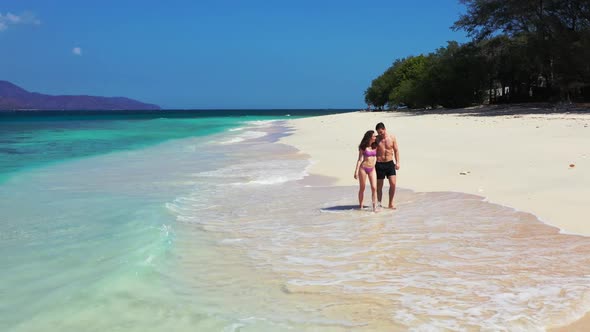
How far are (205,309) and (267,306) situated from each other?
→ 549 mm

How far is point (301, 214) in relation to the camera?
8156 millimetres

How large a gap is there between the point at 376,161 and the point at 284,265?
356cm

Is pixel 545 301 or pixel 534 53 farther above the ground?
pixel 534 53

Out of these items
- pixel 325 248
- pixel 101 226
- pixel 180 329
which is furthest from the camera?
pixel 101 226

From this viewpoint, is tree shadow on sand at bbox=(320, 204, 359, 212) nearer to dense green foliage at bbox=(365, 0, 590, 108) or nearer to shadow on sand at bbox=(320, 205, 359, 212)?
shadow on sand at bbox=(320, 205, 359, 212)

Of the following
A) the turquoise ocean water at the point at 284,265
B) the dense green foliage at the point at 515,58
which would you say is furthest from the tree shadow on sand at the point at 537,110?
the turquoise ocean water at the point at 284,265

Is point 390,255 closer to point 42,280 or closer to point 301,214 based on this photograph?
point 301,214

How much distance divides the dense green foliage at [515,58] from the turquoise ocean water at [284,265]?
28.5m

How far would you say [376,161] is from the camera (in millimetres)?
8625

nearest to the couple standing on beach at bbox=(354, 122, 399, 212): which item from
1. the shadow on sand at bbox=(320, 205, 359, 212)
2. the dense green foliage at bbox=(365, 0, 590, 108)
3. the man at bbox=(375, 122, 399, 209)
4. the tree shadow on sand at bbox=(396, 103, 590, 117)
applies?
the man at bbox=(375, 122, 399, 209)

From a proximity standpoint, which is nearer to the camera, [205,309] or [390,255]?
[205,309]

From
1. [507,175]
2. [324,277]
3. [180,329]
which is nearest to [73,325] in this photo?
[180,329]

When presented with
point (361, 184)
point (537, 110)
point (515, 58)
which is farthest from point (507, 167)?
point (515, 58)

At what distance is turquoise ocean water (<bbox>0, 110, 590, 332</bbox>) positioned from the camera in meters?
4.23
